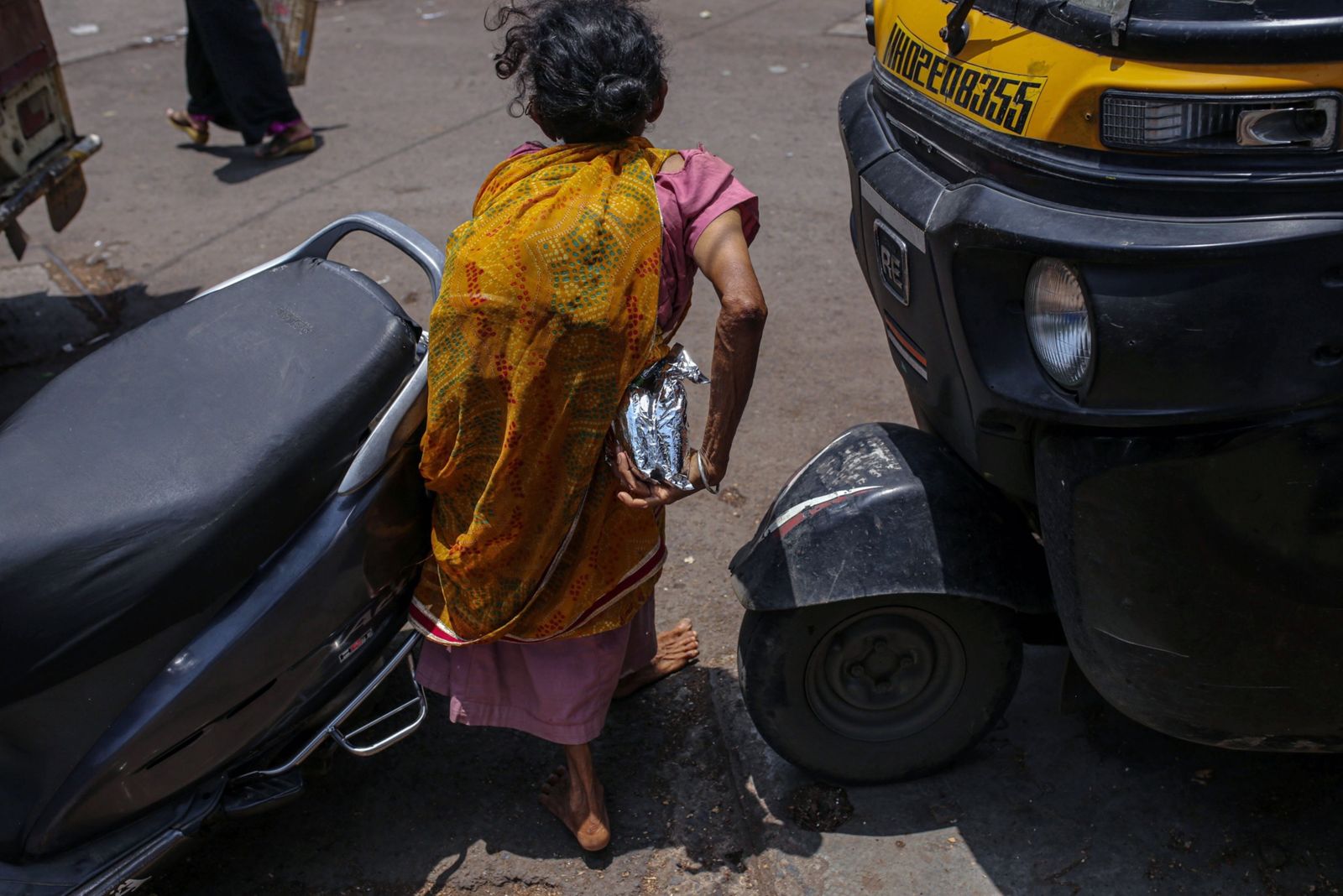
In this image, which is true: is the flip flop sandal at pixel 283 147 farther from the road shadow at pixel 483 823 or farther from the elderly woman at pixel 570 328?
the elderly woman at pixel 570 328

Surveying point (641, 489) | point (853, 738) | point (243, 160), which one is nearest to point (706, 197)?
point (641, 489)

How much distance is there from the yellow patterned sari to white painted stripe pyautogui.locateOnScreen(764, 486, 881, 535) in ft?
0.79

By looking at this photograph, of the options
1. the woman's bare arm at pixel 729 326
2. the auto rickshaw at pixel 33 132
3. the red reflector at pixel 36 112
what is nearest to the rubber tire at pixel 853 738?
the woman's bare arm at pixel 729 326

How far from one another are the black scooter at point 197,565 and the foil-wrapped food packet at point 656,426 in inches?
17.3

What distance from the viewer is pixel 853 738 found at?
247 centimetres

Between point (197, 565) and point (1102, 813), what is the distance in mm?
1814

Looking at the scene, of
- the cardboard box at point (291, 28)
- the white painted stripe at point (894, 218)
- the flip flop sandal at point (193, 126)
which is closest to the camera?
the white painted stripe at point (894, 218)

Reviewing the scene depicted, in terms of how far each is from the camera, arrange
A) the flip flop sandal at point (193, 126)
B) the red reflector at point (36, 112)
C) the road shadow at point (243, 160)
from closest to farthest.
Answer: the red reflector at point (36, 112) → the road shadow at point (243, 160) → the flip flop sandal at point (193, 126)

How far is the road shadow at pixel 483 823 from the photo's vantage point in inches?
96.0

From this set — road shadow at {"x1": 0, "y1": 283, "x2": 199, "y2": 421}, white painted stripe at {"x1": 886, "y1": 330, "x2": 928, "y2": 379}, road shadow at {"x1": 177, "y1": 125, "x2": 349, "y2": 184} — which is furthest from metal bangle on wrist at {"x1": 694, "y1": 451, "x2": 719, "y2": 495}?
road shadow at {"x1": 177, "y1": 125, "x2": 349, "y2": 184}

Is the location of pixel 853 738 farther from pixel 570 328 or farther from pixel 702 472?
pixel 570 328

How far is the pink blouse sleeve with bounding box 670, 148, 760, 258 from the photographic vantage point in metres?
2.08

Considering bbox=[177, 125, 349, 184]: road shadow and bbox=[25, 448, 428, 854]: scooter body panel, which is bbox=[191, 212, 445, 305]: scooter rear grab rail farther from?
bbox=[177, 125, 349, 184]: road shadow

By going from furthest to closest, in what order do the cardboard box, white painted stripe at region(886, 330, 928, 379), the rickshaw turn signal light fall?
the cardboard box < white painted stripe at region(886, 330, 928, 379) < the rickshaw turn signal light
